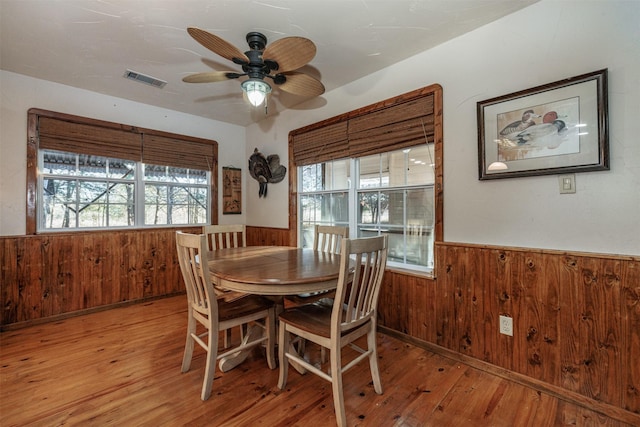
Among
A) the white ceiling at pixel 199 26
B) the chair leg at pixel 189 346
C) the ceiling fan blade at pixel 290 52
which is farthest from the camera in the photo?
the chair leg at pixel 189 346

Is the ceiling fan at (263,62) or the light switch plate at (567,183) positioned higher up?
the ceiling fan at (263,62)

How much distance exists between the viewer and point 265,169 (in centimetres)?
394

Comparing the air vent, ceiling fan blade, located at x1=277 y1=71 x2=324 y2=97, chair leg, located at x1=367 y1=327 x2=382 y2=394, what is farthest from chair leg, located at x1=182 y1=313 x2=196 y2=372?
the air vent

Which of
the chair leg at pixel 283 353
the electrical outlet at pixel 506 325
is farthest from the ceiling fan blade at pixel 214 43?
the electrical outlet at pixel 506 325

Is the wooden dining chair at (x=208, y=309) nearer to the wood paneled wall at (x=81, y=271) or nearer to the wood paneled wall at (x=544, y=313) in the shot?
the wood paneled wall at (x=544, y=313)

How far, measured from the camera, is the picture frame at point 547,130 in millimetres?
1583

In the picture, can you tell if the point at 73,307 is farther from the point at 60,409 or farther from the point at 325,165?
the point at 325,165

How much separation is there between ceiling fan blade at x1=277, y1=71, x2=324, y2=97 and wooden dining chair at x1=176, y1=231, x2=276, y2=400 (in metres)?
1.27

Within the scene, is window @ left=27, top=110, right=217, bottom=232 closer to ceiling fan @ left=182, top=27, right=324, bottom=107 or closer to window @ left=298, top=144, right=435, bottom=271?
window @ left=298, top=144, right=435, bottom=271

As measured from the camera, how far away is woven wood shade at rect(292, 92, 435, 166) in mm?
2324

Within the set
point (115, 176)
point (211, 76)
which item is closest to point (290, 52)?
point (211, 76)

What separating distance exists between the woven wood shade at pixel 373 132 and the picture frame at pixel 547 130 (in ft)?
1.43

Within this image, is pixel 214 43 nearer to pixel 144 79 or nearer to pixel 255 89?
pixel 255 89

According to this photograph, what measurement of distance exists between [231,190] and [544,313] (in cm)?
387
